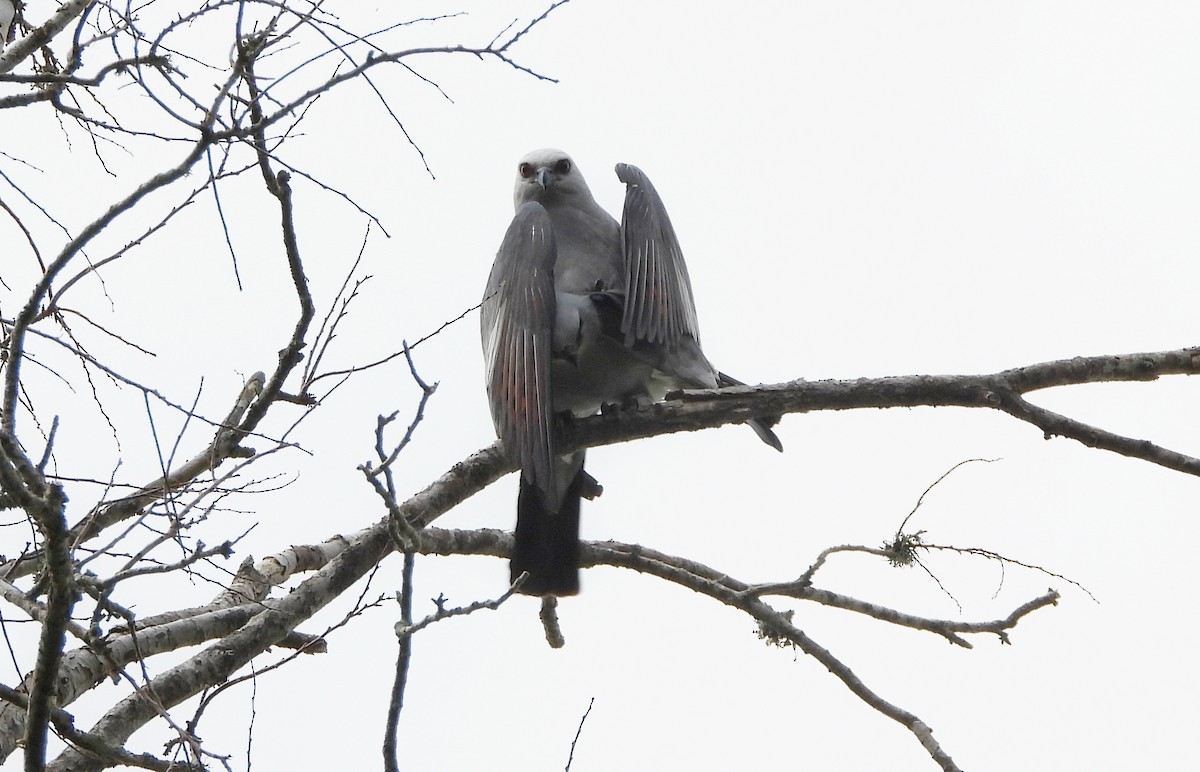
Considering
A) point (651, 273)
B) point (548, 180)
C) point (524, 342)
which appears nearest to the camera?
point (524, 342)

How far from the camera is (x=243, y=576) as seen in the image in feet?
12.3

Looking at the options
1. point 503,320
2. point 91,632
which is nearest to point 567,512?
point 503,320

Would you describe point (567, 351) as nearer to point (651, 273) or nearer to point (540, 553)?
point (651, 273)

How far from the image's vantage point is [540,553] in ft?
13.1

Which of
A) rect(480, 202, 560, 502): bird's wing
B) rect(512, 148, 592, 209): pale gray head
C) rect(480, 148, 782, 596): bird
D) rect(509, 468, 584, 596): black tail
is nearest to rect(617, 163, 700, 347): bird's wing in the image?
rect(480, 148, 782, 596): bird

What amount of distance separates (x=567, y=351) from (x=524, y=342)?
0.70 ft

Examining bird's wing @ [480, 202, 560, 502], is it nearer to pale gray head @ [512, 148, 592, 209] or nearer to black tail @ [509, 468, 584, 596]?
black tail @ [509, 468, 584, 596]

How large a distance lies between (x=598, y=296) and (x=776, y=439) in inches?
32.8

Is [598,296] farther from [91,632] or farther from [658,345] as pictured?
[91,632]

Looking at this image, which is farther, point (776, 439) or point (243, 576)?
point (776, 439)

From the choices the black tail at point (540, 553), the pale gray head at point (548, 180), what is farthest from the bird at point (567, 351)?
the pale gray head at point (548, 180)

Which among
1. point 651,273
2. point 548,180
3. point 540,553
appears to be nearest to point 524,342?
point 651,273

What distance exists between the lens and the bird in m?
3.74

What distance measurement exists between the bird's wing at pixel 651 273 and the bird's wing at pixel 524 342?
30 cm
